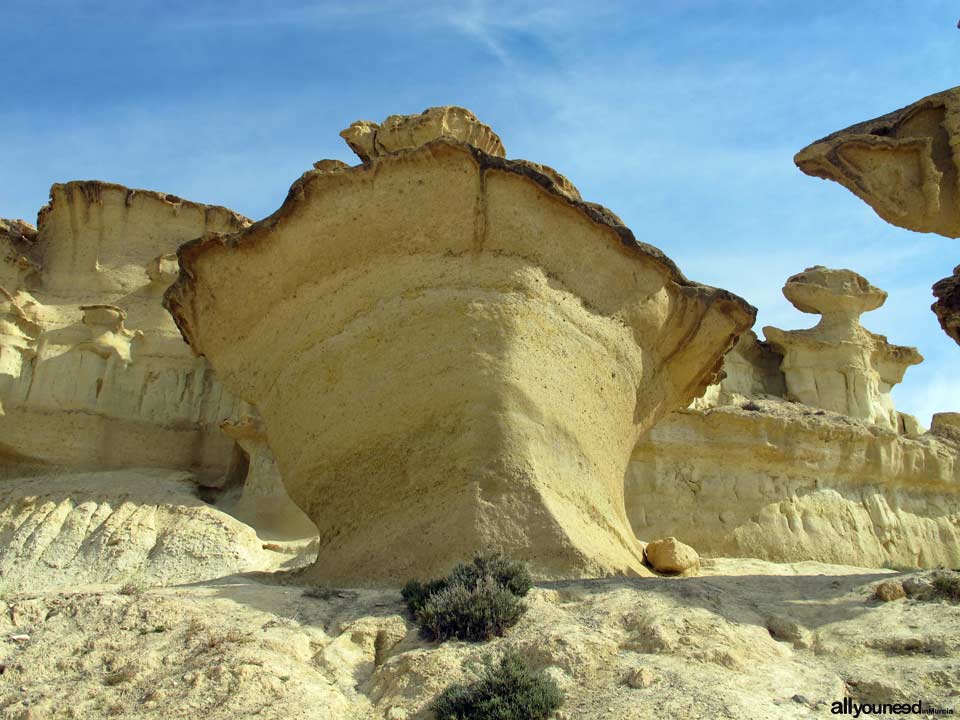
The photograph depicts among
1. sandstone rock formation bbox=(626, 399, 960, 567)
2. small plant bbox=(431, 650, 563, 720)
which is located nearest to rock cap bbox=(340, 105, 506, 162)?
sandstone rock formation bbox=(626, 399, 960, 567)

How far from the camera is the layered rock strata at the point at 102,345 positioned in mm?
16172

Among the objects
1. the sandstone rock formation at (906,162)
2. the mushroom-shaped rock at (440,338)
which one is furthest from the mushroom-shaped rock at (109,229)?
the sandstone rock formation at (906,162)

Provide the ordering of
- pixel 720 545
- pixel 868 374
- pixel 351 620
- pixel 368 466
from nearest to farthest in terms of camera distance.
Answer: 1. pixel 351 620
2. pixel 368 466
3. pixel 720 545
4. pixel 868 374

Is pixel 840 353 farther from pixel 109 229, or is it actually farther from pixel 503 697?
pixel 503 697

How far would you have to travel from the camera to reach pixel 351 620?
6039mm

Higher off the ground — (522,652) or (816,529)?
(816,529)

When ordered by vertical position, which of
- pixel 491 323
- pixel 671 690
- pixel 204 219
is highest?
pixel 204 219

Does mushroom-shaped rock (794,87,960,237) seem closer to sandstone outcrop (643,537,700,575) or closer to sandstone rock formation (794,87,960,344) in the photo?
sandstone rock formation (794,87,960,344)

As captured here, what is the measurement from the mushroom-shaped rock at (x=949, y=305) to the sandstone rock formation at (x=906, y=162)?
96cm

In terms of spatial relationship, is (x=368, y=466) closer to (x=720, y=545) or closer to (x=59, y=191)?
(x=720, y=545)

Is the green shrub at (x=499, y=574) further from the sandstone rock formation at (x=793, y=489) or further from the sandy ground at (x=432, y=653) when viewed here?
the sandstone rock formation at (x=793, y=489)

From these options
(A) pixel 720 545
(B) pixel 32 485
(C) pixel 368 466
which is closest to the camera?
(C) pixel 368 466

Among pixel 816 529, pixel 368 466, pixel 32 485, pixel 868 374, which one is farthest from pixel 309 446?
pixel 868 374

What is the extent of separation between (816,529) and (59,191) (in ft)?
46.4
